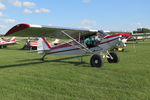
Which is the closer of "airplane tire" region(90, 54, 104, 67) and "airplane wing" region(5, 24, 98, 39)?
"airplane wing" region(5, 24, 98, 39)

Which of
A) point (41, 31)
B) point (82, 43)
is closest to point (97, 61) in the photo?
point (82, 43)

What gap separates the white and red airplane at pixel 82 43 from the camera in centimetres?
749

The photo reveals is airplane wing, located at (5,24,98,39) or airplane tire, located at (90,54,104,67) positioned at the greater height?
airplane wing, located at (5,24,98,39)

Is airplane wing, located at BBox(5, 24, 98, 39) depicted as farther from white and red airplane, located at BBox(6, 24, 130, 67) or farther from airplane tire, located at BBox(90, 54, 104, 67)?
airplane tire, located at BBox(90, 54, 104, 67)

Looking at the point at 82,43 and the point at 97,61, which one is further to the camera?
the point at 82,43

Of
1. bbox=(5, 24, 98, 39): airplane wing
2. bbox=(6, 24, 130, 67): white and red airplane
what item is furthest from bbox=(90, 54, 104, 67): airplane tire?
bbox=(5, 24, 98, 39): airplane wing

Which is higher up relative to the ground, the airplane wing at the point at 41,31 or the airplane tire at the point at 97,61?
the airplane wing at the point at 41,31

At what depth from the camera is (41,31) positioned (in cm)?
762

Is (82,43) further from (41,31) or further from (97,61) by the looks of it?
(41,31)

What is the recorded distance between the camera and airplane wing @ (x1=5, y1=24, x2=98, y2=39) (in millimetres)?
6197

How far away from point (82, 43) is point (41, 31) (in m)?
2.64

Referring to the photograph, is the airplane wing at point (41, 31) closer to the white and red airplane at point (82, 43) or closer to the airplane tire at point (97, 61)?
the white and red airplane at point (82, 43)

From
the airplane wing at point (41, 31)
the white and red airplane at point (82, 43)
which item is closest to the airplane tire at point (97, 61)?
the white and red airplane at point (82, 43)

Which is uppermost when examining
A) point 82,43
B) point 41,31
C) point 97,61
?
point 41,31
